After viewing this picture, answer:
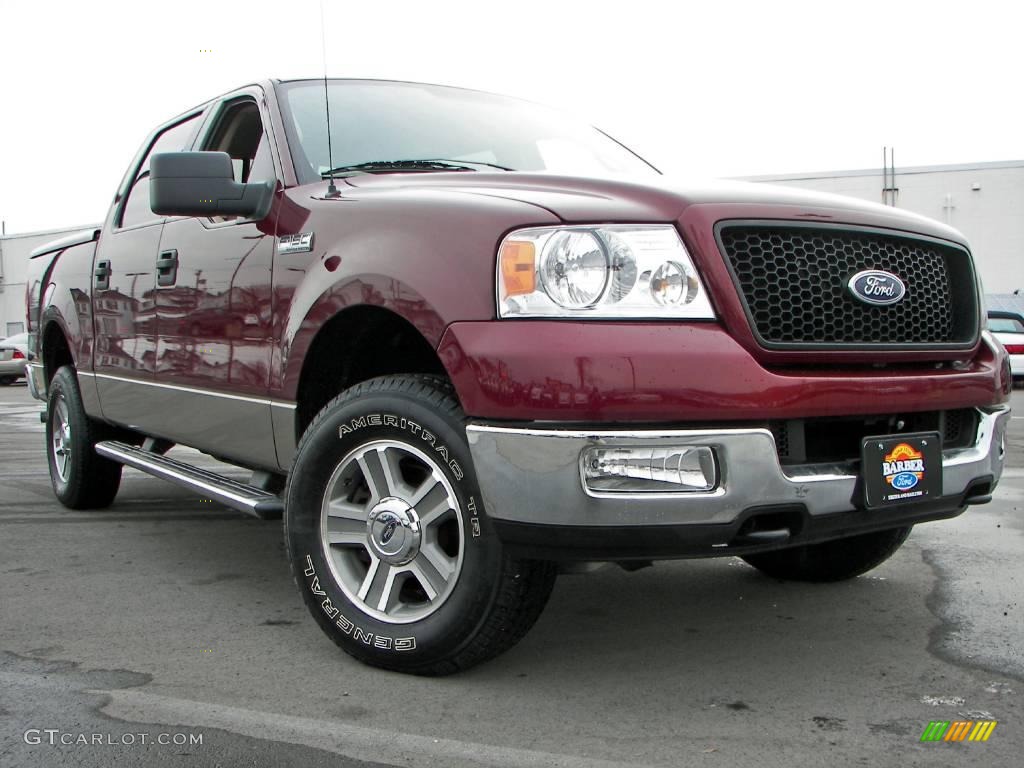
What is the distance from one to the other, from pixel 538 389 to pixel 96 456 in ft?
12.7

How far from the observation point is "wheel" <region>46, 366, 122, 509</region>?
18.7 ft

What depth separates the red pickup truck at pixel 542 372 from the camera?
8.64 ft

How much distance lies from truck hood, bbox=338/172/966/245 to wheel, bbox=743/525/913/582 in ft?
3.89

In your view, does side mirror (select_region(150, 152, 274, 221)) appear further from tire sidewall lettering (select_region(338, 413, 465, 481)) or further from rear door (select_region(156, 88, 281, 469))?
tire sidewall lettering (select_region(338, 413, 465, 481))

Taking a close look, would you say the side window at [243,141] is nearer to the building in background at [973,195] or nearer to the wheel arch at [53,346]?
the wheel arch at [53,346]

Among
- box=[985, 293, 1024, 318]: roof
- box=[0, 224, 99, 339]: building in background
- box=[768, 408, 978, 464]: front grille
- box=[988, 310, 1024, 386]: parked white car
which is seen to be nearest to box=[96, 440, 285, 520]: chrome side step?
box=[768, 408, 978, 464]: front grille

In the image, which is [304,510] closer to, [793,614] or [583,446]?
[583,446]

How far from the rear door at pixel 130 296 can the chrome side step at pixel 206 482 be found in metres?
0.14

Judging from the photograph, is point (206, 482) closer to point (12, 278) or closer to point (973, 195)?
point (973, 195)

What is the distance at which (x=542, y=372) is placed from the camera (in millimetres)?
2621

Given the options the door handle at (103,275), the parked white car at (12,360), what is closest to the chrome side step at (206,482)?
the door handle at (103,275)

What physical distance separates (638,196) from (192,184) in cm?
157

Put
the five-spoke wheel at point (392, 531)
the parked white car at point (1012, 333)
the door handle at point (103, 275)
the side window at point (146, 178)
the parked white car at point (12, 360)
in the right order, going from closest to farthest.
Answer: the five-spoke wheel at point (392, 531) → the side window at point (146, 178) → the door handle at point (103, 275) → the parked white car at point (1012, 333) → the parked white car at point (12, 360)

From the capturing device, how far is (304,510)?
10.6 ft
